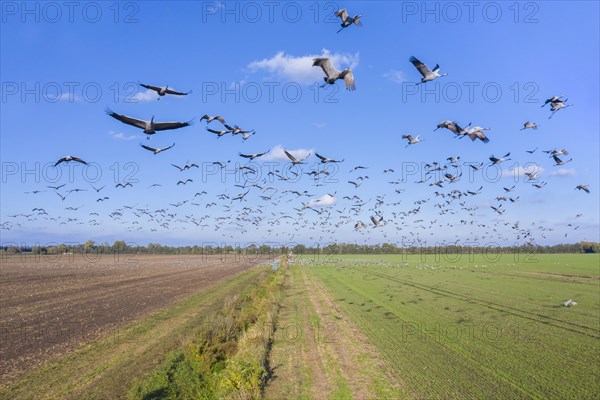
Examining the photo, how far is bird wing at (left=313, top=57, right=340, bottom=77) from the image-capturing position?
46.6 ft

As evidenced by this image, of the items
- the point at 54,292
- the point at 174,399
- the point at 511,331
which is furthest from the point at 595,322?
the point at 54,292

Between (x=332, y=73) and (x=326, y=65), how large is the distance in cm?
35

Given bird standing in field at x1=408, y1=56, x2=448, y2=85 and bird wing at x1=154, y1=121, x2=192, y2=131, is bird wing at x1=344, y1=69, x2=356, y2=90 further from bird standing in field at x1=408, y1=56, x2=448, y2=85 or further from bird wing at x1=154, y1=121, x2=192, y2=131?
bird wing at x1=154, y1=121, x2=192, y2=131

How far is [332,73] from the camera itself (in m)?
14.5

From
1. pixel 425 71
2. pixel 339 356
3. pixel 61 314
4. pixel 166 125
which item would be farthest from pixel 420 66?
pixel 61 314

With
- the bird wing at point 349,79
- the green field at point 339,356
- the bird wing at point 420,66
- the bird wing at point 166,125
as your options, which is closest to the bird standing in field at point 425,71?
the bird wing at point 420,66

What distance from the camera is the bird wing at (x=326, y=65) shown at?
1420 centimetres

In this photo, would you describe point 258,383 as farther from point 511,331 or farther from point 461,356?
point 511,331

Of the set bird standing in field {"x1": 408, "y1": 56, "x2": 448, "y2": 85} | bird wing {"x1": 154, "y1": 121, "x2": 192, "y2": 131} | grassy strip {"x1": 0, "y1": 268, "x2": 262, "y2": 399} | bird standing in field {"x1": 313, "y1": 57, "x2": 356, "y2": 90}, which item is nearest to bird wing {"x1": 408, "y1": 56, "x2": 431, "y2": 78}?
bird standing in field {"x1": 408, "y1": 56, "x2": 448, "y2": 85}

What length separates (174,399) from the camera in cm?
1291

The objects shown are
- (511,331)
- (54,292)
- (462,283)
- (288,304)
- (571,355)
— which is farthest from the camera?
(462,283)

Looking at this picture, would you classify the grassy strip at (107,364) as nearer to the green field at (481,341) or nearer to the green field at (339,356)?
the green field at (339,356)

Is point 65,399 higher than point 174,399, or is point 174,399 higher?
point 174,399

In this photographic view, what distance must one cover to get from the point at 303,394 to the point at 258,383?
69.4 inches
